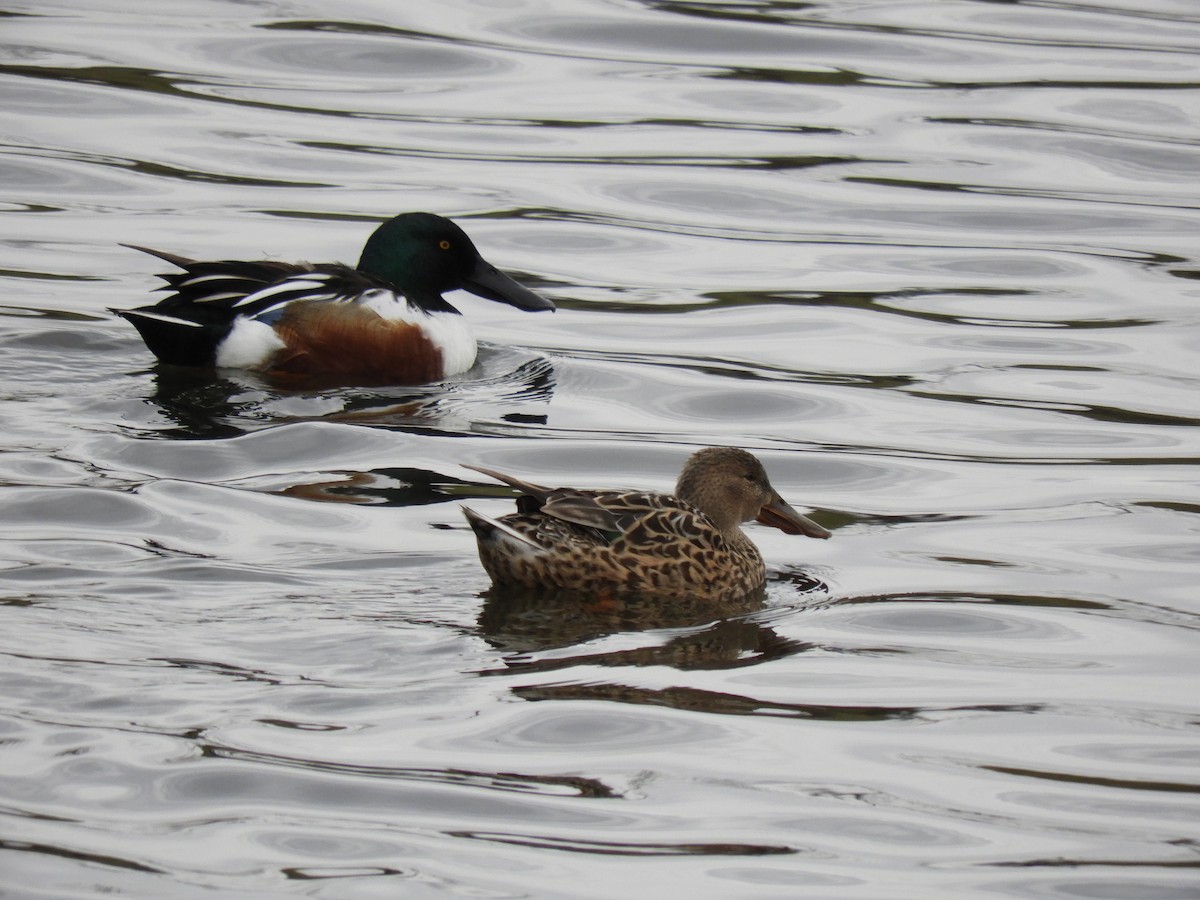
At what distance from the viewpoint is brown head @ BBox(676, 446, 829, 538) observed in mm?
8172

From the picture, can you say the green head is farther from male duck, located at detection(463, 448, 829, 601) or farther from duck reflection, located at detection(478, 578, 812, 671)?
duck reflection, located at detection(478, 578, 812, 671)

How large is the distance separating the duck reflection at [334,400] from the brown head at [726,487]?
2.17m

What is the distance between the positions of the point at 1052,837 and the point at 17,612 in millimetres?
3300

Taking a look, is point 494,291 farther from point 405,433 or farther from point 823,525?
point 823,525

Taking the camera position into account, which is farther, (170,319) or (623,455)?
(170,319)

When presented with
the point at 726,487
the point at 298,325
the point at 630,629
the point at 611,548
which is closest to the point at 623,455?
the point at 726,487

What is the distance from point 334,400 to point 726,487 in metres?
2.96

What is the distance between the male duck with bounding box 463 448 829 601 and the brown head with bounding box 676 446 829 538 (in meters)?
0.24

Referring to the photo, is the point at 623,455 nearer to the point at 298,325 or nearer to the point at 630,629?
the point at 298,325

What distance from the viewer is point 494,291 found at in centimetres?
1193

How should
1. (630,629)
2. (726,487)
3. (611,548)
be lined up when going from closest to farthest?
(630,629)
(611,548)
(726,487)

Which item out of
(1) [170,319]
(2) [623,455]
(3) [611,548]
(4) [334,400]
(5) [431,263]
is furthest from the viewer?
(5) [431,263]

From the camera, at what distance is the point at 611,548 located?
7566 mm

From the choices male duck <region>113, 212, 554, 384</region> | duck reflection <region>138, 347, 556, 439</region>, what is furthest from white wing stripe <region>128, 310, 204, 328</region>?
duck reflection <region>138, 347, 556, 439</region>
